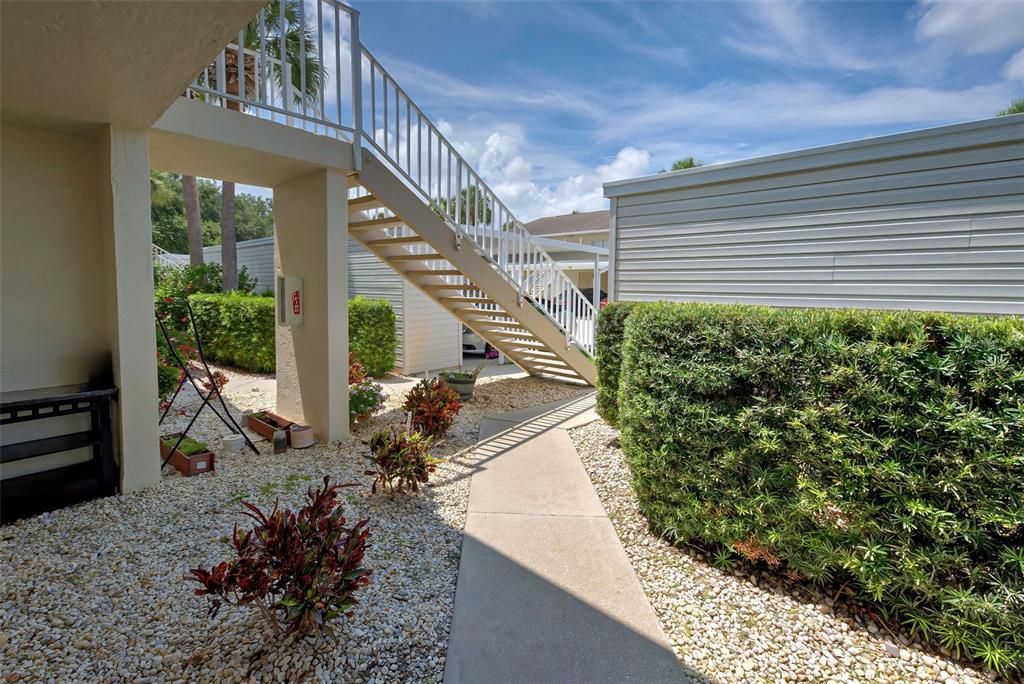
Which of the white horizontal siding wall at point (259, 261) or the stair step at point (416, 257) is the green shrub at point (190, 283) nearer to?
the white horizontal siding wall at point (259, 261)

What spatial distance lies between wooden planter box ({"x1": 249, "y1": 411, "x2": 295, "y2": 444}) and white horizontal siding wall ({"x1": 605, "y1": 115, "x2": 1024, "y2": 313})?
394 cm

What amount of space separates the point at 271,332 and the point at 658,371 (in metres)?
7.28

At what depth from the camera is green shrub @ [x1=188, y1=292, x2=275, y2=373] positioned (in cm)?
817

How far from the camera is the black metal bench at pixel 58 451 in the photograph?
2.87m

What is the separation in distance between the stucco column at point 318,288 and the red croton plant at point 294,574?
2636 millimetres

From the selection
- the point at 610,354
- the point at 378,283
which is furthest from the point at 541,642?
the point at 378,283

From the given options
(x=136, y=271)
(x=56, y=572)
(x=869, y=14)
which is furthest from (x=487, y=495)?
(x=869, y=14)

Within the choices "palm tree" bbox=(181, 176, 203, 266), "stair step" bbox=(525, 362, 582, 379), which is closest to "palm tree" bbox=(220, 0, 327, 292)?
"palm tree" bbox=(181, 176, 203, 266)

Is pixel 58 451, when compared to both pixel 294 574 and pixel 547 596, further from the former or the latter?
pixel 547 596

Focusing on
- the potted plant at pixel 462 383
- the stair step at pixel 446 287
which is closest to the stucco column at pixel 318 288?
the stair step at pixel 446 287

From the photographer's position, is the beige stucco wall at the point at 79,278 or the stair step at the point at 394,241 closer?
the beige stucco wall at the point at 79,278

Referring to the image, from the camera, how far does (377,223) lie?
17.8 feet

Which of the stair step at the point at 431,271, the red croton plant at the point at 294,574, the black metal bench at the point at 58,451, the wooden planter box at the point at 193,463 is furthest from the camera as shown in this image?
the stair step at the point at 431,271

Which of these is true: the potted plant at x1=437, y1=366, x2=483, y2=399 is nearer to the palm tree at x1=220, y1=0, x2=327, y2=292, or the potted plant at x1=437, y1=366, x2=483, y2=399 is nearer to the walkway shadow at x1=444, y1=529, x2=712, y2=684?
the palm tree at x1=220, y1=0, x2=327, y2=292
